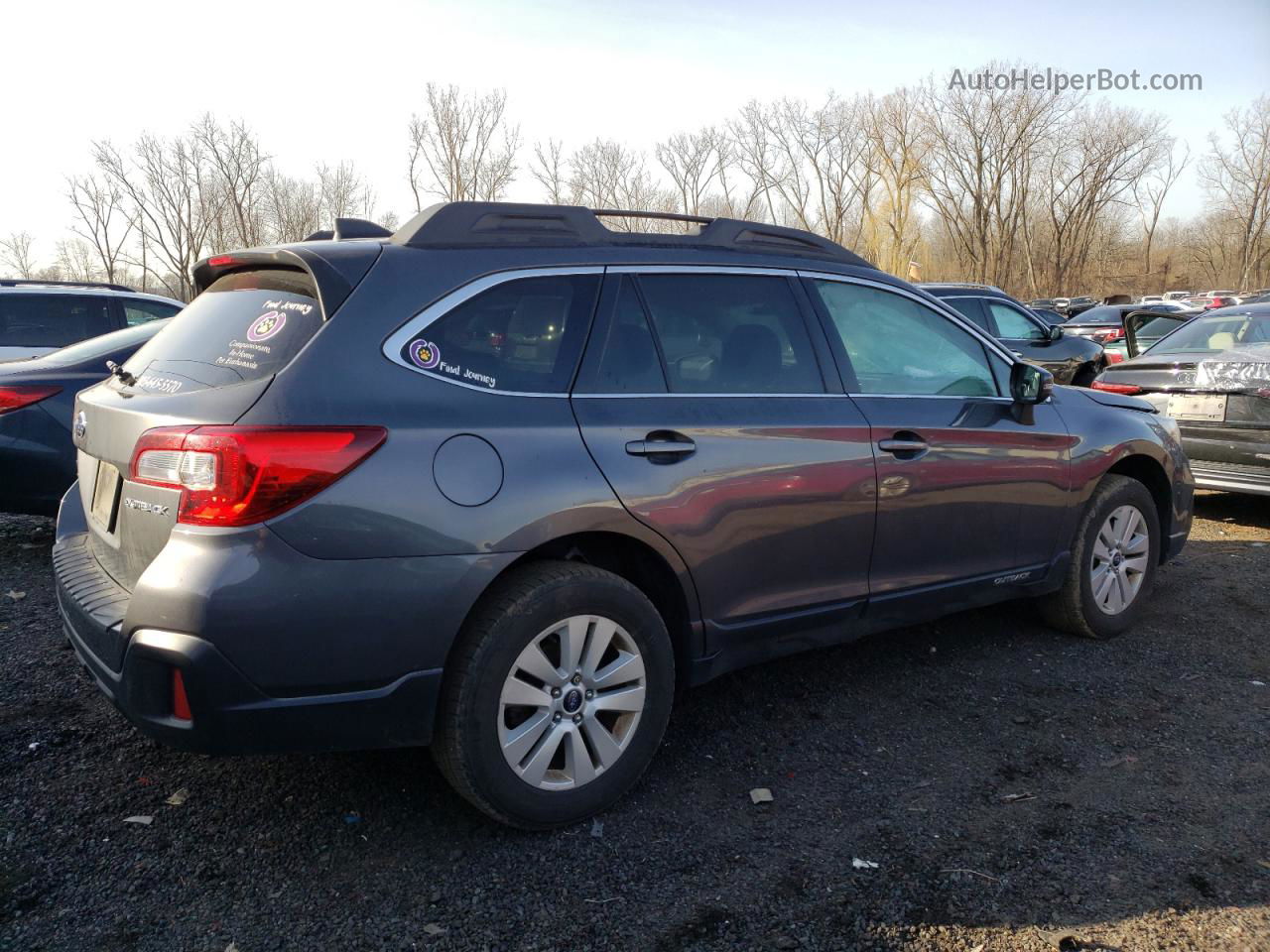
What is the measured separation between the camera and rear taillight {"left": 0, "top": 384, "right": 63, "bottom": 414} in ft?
17.6

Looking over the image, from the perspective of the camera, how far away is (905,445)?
12.0 feet

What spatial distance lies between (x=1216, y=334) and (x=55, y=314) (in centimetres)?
949

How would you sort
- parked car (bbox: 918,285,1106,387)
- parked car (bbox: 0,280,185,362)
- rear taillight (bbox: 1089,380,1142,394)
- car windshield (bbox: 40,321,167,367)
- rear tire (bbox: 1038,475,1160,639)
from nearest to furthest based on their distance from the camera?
rear tire (bbox: 1038,475,1160,639) < car windshield (bbox: 40,321,167,367) < rear taillight (bbox: 1089,380,1142,394) < parked car (bbox: 0,280,185,362) < parked car (bbox: 918,285,1106,387)

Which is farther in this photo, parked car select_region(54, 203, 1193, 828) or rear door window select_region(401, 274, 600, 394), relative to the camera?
rear door window select_region(401, 274, 600, 394)

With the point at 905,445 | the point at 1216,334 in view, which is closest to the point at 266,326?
the point at 905,445

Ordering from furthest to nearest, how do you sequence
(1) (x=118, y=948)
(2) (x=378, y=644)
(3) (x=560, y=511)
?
→ 1. (3) (x=560, y=511)
2. (2) (x=378, y=644)
3. (1) (x=118, y=948)

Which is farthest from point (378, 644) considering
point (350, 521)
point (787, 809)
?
point (787, 809)

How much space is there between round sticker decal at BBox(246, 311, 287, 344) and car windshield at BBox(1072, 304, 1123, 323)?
24.3 meters

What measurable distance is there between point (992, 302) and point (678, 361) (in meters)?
9.23

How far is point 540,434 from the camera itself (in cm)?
277

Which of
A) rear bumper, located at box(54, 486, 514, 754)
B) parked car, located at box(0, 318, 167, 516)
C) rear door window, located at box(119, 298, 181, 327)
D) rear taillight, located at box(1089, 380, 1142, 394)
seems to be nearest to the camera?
rear bumper, located at box(54, 486, 514, 754)

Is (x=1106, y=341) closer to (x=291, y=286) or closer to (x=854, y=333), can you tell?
(x=854, y=333)

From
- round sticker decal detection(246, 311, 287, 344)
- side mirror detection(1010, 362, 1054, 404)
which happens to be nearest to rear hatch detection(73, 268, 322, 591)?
round sticker decal detection(246, 311, 287, 344)

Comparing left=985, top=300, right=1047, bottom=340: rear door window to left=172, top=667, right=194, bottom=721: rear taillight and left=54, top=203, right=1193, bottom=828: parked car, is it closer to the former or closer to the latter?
left=54, top=203, right=1193, bottom=828: parked car
